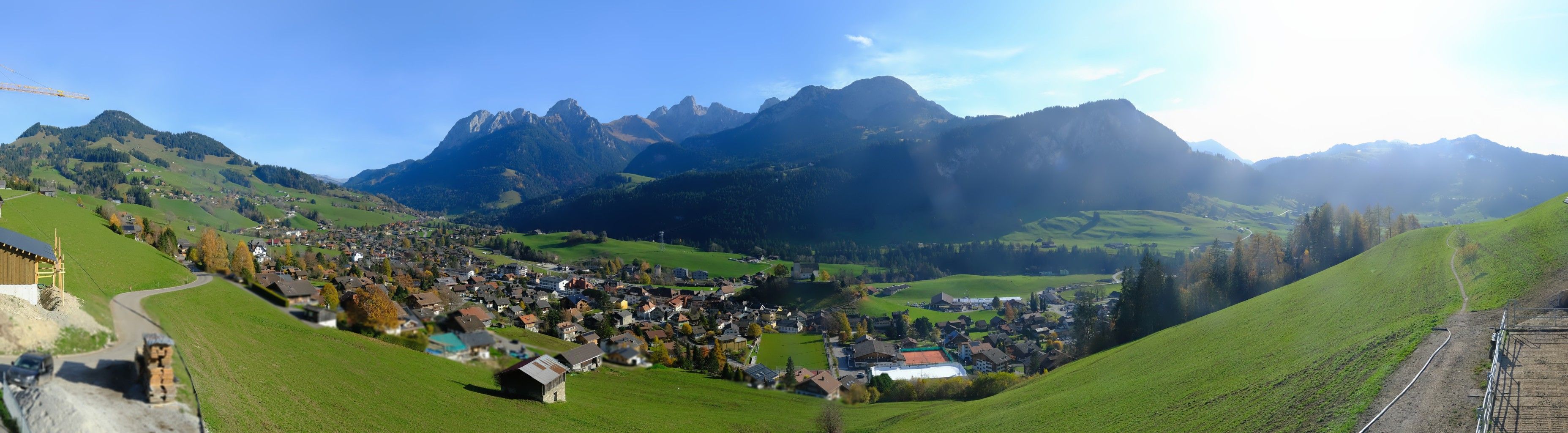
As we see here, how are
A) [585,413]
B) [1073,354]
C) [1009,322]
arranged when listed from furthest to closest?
[1009,322] → [1073,354] → [585,413]

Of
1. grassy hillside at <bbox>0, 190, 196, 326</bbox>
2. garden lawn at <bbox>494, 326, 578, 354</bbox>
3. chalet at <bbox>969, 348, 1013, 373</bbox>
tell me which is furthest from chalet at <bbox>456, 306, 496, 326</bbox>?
chalet at <bbox>969, 348, 1013, 373</bbox>

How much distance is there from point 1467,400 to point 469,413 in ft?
95.2

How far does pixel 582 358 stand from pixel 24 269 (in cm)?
2420

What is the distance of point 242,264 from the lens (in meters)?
43.1

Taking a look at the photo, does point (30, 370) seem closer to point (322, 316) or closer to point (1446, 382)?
point (322, 316)

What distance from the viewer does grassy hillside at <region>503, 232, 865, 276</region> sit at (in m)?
140

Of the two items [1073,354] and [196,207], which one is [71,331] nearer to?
[1073,354]

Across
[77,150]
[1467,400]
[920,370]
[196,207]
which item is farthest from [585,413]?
[77,150]

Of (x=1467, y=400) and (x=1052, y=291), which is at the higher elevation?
(x=1467, y=400)

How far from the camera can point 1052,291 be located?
111000mm

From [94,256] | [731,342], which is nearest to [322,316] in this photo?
[94,256]

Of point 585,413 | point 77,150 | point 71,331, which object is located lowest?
point 585,413

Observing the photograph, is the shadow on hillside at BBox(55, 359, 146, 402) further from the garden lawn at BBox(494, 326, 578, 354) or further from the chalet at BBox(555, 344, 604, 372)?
the chalet at BBox(555, 344, 604, 372)

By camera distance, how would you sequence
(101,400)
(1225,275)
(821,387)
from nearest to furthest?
1. (101,400)
2. (821,387)
3. (1225,275)
